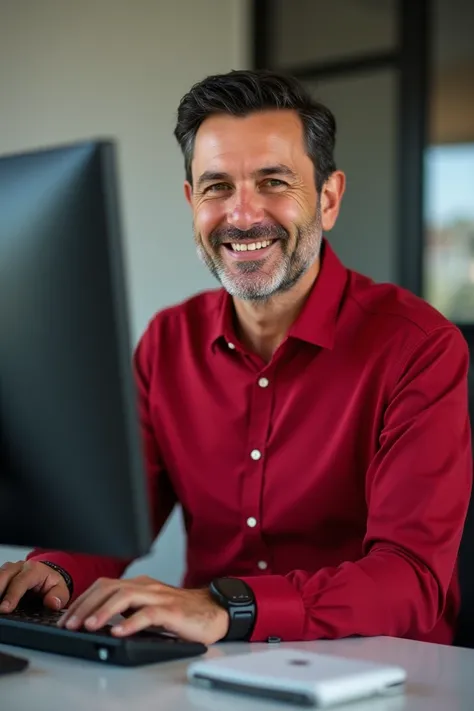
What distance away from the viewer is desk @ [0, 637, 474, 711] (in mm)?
1055

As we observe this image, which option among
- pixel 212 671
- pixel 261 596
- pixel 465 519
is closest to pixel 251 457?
pixel 465 519

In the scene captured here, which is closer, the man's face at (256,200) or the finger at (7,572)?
the finger at (7,572)

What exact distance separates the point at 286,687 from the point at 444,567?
602 mm

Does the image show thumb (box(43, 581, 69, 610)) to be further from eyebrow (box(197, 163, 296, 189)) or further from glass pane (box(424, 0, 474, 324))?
glass pane (box(424, 0, 474, 324))

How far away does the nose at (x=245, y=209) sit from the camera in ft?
6.44

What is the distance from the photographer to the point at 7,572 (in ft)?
4.90

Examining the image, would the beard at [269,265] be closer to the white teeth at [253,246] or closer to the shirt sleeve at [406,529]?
the white teeth at [253,246]

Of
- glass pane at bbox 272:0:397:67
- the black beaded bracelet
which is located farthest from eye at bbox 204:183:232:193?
glass pane at bbox 272:0:397:67

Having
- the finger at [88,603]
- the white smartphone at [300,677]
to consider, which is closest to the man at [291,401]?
the finger at [88,603]

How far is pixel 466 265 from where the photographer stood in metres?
4.51

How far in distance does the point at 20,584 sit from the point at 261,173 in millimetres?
845

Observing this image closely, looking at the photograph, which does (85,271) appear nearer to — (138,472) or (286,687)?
(138,472)

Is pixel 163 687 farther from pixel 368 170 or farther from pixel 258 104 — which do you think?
pixel 368 170

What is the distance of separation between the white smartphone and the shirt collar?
0.82 m
